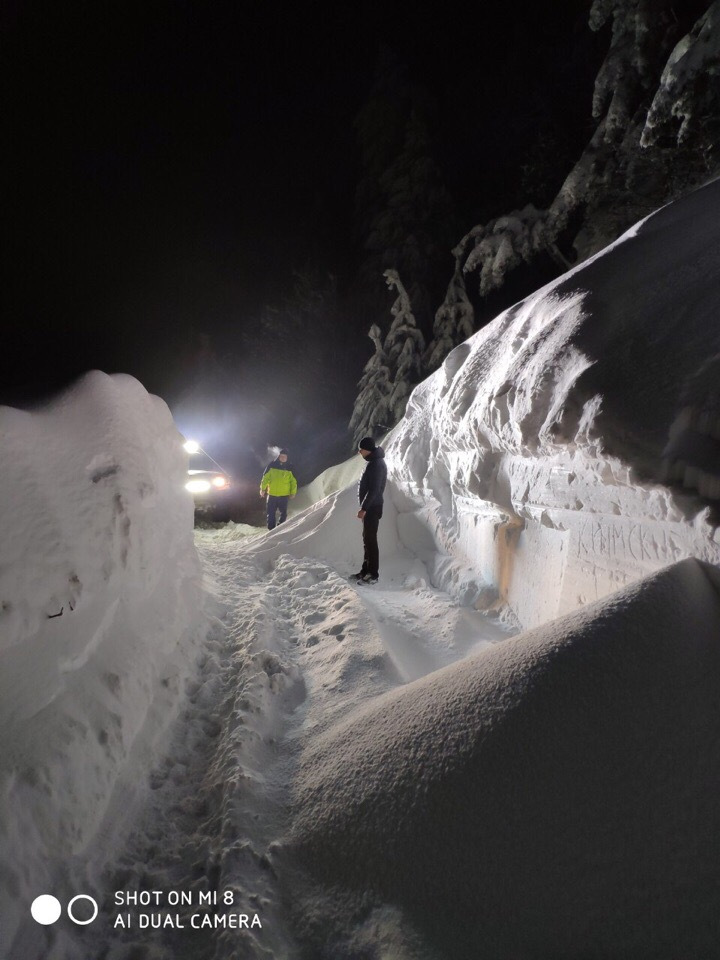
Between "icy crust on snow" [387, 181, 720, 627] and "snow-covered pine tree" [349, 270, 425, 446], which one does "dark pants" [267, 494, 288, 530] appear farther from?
"icy crust on snow" [387, 181, 720, 627]

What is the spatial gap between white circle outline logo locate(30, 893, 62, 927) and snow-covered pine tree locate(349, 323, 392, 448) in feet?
39.0

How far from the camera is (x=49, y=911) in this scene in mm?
1479

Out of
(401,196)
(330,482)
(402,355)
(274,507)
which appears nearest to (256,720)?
(274,507)

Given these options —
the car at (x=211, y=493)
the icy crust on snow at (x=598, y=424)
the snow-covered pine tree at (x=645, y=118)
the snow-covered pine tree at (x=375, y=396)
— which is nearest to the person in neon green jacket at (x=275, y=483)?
the car at (x=211, y=493)

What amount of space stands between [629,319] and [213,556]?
595 centimetres

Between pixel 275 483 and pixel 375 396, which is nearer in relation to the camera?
pixel 275 483

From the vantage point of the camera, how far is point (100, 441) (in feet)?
9.84

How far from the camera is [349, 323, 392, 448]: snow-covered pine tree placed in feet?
42.8

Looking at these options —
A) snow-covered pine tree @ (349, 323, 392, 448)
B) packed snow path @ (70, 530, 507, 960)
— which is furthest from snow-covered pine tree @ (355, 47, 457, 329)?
packed snow path @ (70, 530, 507, 960)

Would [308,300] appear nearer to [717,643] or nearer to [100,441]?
[100,441]

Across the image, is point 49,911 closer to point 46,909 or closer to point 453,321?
point 46,909

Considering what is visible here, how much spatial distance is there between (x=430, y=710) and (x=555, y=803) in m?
0.54

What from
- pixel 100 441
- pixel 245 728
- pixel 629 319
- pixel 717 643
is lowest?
pixel 717 643

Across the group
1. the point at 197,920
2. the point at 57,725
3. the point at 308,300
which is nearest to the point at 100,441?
the point at 57,725
